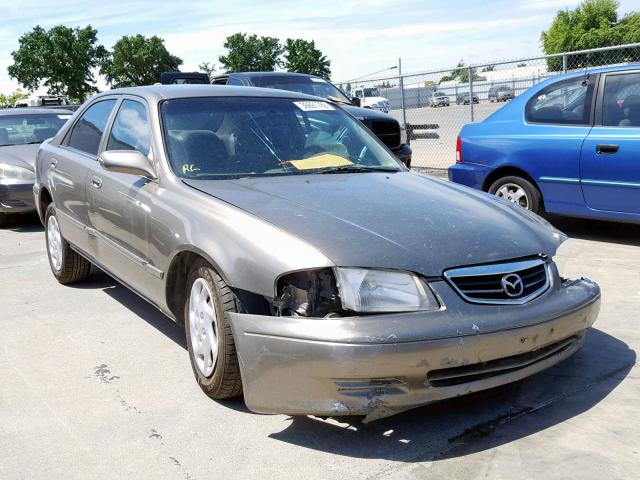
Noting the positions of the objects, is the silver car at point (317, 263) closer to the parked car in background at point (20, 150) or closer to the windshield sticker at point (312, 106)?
the windshield sticker at point (312, 106)

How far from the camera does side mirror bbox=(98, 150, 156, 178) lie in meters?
3.98

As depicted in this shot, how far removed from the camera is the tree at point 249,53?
300 feet

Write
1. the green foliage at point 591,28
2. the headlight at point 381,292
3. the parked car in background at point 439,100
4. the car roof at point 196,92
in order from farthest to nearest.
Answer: the green foliage at point 591,28, the parked car in background at point 439,100, the car roof at point 196,92, the headlight at point 381,292

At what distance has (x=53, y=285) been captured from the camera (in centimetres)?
607

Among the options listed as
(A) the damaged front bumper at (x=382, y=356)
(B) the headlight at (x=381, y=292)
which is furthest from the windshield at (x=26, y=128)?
(B) the headlight at (x=381, y=292)

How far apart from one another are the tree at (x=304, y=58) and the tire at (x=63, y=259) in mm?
84002

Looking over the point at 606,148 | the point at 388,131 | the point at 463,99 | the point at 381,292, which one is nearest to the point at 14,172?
the point at 388,131

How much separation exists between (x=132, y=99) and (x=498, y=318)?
9.55 ft

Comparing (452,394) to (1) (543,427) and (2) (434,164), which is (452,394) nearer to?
(1) (543,427)

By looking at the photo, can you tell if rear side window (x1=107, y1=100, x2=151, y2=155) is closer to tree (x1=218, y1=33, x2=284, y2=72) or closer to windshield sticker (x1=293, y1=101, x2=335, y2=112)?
windshield sticker (x1=293, y1=101, x2=335, y2=112)

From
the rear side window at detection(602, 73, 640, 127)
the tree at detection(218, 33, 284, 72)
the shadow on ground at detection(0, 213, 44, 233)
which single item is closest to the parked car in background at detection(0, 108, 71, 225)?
the shadow on ground at detection(0, 213, 44, 233)

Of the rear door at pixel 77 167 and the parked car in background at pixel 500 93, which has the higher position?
the parked car in background at pixel 500 93

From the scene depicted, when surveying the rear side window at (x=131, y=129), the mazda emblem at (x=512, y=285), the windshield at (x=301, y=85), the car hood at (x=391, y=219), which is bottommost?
the mazda emblem at (x=512, y=285)

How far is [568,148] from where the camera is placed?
6.52 meters
